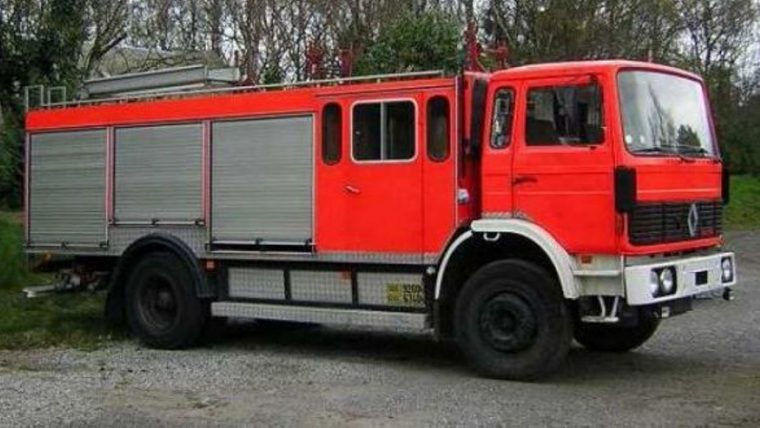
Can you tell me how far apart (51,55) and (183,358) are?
404 inches

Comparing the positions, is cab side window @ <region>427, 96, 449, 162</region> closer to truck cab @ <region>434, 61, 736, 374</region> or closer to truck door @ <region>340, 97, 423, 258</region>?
truck door @ <region>340, 97, 423, 258</region>

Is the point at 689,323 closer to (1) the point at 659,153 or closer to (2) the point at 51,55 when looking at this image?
(1) the point at 659,153

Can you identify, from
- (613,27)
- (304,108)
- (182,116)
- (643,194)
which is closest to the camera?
(643,194)

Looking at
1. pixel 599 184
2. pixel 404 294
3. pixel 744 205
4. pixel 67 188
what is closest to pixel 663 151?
pixel 599 184

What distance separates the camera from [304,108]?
426 inches

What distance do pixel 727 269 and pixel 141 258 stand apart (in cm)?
625

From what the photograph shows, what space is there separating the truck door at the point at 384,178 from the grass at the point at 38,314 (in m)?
3.58

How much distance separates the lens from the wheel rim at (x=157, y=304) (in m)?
12.0

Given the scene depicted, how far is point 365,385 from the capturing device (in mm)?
9508

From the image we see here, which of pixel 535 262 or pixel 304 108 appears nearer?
pixel 535 262

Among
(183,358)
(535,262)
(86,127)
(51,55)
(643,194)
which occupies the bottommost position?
(183,358)

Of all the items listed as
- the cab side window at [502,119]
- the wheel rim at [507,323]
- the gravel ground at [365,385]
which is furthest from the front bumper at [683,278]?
the cab side window at [502,119]

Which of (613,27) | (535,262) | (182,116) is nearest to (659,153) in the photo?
(535,262)

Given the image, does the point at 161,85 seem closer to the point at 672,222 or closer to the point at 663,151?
the point at 663,151
